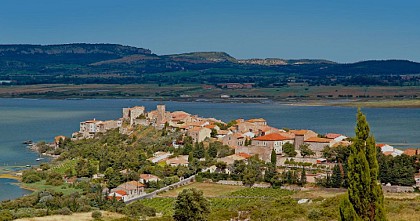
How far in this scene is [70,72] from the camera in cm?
19138

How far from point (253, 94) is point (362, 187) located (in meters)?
102

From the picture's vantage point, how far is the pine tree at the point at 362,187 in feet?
36.3

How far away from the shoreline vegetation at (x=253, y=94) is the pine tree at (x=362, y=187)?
75.9 metres

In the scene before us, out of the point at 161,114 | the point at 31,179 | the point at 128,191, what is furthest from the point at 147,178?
the point at 161,114

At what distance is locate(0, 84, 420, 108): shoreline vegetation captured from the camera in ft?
308

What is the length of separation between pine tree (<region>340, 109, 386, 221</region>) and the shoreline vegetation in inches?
2988

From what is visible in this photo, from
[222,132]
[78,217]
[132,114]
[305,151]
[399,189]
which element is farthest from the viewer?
[132,114]

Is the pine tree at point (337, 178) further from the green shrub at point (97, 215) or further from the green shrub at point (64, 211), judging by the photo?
the green shrub at point (64, 211)

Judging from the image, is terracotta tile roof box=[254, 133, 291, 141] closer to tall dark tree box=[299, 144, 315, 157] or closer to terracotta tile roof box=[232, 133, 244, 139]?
Answer: terracotta tile roof box=[232, 133, 244, 139]

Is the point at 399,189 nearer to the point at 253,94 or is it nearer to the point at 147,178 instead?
the point at 147,178

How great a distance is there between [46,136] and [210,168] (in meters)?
27.3

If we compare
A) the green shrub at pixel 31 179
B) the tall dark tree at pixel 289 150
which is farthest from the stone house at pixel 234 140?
the green shrub at pixel 31 179

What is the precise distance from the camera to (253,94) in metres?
112

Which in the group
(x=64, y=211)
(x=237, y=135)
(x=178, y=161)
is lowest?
(x=64, y=211)
